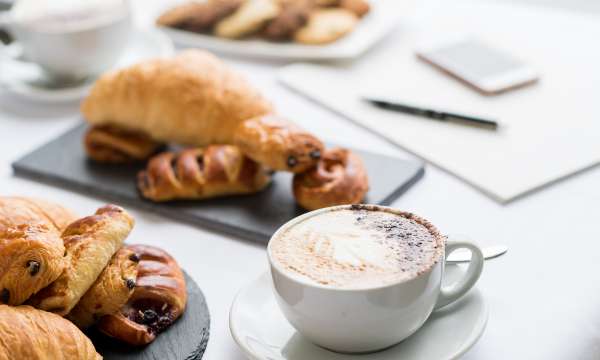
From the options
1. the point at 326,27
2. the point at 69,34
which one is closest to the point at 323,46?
the point at 326,27

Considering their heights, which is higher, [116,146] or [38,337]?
[38,337]

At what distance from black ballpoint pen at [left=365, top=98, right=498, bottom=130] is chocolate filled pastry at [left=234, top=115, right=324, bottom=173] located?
0.33 metres

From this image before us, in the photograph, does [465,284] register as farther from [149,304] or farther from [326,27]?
[326,27]

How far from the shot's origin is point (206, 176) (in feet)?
4.05

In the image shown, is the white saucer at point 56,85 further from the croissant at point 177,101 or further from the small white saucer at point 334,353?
the small white saucer at point 334,353

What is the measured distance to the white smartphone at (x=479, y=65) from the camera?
5.16 feet

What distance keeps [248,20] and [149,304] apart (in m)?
1.06

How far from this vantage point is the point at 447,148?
1371 mm

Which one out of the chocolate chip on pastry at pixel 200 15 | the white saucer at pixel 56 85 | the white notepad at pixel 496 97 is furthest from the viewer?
the chocolate chip on pastry at pixel 200 15

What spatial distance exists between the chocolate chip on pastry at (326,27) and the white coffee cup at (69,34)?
40 centimetres

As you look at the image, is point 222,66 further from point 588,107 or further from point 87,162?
point 588,107

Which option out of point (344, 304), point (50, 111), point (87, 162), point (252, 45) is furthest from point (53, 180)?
point (344, 304)

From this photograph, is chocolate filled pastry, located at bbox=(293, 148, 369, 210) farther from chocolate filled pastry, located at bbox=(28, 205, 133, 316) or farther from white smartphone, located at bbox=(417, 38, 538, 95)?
white smartphone, located at bbox=(417, 38, 538, 95)

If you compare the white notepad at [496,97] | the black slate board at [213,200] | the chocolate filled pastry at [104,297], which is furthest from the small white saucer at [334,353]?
the white notepad at [496,97]
